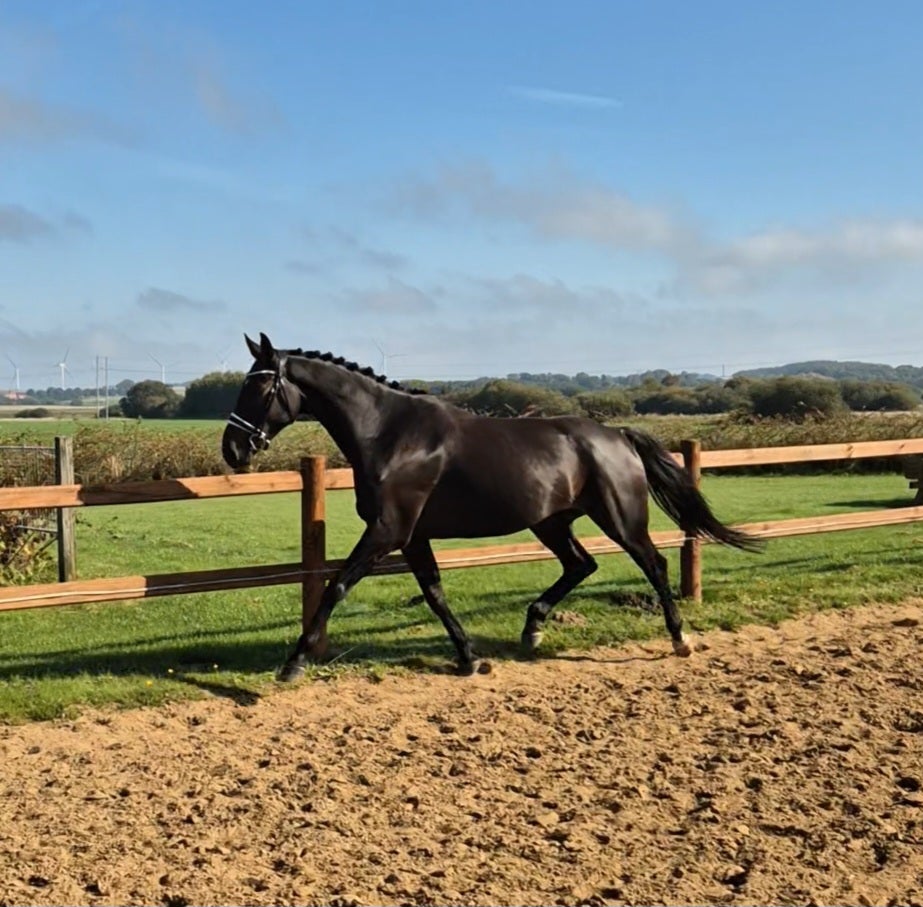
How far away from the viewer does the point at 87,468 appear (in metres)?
22.6

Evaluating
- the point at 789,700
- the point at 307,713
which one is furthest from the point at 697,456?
the point at 307,713

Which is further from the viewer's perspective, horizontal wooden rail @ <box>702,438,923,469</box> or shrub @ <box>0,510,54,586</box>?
shrub @ <box>0,510,54,586</box>

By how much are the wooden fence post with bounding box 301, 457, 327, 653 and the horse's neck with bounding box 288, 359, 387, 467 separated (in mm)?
571

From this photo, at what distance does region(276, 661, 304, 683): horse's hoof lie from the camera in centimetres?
609

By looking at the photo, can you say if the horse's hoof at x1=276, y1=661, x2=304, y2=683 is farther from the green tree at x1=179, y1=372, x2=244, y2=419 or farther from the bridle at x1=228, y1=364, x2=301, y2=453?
the green tree at x1=179, y1=372, x2=244, y2=419

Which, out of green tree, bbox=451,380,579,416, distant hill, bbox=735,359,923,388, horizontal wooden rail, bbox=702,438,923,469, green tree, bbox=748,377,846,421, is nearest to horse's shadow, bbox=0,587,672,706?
horizontal wooden rail, bbox=702,438,923,469

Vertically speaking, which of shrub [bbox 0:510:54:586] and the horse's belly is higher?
the horse's belly

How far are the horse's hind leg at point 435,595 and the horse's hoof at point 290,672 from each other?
3.17ft

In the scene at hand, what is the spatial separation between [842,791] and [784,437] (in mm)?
27473

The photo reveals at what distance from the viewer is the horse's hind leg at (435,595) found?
6.44 metres

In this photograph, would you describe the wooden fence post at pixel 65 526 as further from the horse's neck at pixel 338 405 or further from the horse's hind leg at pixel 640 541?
the horse's hind leg at pixel 640 541

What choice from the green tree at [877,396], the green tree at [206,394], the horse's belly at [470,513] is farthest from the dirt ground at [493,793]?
the green tree at [206,394]

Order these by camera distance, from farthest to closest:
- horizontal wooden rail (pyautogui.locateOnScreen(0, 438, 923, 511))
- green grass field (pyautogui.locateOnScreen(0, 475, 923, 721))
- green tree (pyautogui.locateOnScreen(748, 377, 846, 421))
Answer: green tree (pyautogui.locateOnScreen(748, 377, 846, 421)), green grass field (pyautogui.locateOnScreen(0, 475, 923, 721)), horizontal wooden rail (pyautogui.locateOnScreen(0, 438, 923, 511))

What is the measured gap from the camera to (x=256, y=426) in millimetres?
6098
